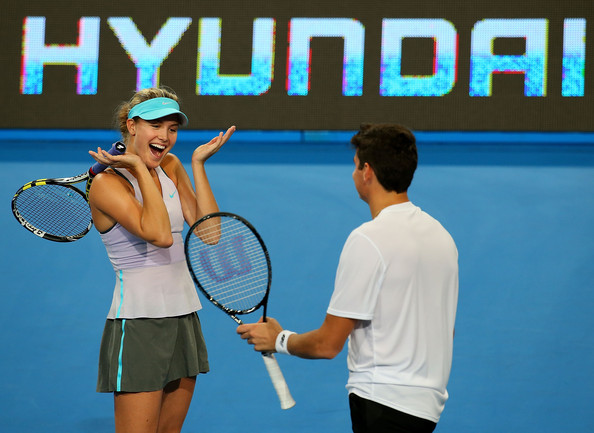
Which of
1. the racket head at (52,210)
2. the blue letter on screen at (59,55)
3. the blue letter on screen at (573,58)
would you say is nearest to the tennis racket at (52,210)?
the racket head at (52,210)

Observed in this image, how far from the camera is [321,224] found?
500cm

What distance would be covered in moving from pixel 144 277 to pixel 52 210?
654 mm

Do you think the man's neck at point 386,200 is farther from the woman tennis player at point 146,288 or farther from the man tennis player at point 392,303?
the woman tennis player at point 146,288

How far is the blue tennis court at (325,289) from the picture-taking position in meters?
3.79

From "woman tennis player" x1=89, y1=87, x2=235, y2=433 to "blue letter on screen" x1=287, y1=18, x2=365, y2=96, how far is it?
2.79 metres

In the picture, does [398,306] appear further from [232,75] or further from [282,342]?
[232,75]

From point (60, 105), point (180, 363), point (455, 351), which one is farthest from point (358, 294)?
point (60, 105)

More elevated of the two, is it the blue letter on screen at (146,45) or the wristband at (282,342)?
the blue letter on screen at (146,45)

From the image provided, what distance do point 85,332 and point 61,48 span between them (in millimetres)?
2118

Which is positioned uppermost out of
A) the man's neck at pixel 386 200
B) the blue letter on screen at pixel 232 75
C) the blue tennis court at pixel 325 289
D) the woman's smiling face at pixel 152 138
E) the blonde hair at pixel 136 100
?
the blue letter on screen at pixel 232 75

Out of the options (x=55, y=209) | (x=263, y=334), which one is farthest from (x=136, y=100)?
(x=263, y=334)

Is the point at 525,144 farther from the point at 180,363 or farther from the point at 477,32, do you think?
the point at 180,363

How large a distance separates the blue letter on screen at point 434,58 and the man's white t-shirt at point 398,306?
3.41 metres

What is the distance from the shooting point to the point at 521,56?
5137 millimetres
